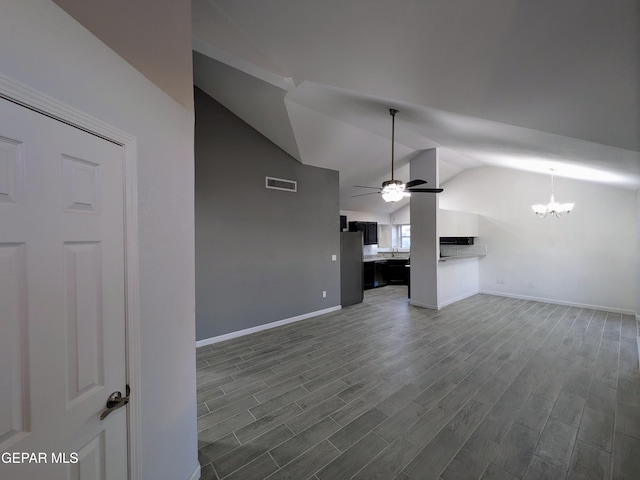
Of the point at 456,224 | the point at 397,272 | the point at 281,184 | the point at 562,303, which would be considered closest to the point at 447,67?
the point at 281,184

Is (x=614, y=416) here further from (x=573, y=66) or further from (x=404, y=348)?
(x=573, y=66)

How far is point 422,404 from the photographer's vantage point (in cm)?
234

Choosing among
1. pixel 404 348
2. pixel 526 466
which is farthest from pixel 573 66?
pixel 404 348

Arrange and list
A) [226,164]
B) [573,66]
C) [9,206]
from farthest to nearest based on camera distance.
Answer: [226,164], [573,66], [9,206]

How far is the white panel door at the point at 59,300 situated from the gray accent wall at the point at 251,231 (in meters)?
2.61

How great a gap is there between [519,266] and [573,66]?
20.0 ft

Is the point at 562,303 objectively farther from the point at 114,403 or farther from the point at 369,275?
the point at 114,403

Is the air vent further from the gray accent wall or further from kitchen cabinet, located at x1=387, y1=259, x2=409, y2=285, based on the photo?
kitchen cabinet, located at x1=387, y1=259, x2=409, y2=285

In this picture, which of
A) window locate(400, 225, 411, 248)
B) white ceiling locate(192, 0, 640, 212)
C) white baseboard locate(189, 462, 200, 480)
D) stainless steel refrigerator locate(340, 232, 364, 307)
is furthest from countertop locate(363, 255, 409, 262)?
white baseboard locate(189, 462, 200, 480)

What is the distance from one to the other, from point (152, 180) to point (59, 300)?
66cm

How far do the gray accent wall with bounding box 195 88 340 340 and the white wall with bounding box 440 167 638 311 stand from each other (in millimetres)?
4486

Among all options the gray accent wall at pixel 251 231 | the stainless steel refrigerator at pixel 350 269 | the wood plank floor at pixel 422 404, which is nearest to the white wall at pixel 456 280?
the wood plank floor at pixel 422 404

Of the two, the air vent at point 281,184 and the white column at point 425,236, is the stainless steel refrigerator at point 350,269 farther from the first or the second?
the air vent at point 281,184

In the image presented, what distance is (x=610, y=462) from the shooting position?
173 cm
